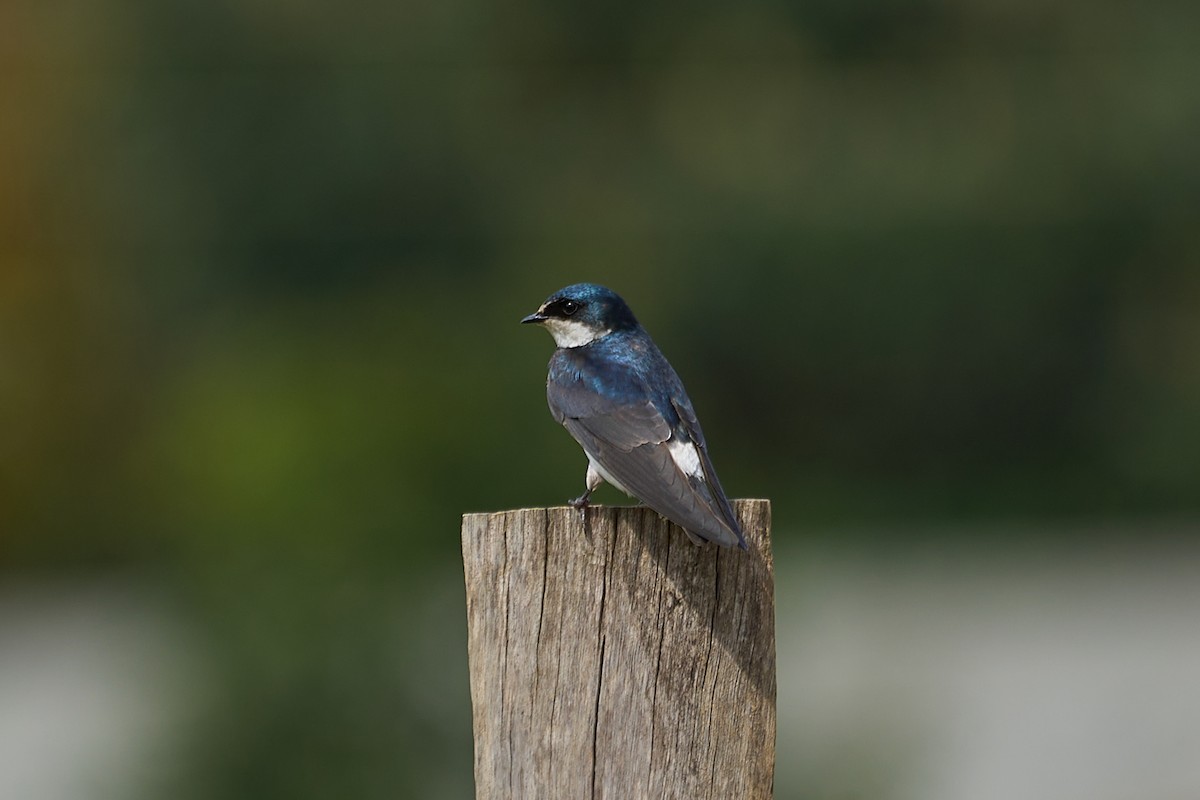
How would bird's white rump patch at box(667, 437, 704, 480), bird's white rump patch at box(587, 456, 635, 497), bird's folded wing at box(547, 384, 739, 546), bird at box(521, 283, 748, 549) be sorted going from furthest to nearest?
bird's white rump patch at box(587, 456, 635, 497), bird's white rump patch at box(667, 437, 704, 480), bird at box(521, 283, 748, 549), bird's folded wing at box(547, 384, 739, 546)

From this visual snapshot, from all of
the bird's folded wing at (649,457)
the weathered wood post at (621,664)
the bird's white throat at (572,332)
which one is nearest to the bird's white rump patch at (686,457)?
the bird's folded wing at (649,457)

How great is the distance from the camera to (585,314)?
221 inches

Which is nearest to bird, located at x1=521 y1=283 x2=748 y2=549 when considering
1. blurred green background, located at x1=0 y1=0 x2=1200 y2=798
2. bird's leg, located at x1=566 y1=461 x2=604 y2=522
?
bird's leg, located at x1=566 y1=461 x2=604 y2=522

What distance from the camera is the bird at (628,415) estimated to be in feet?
13.0

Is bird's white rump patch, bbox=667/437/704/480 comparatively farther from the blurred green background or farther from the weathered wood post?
the blurred green background

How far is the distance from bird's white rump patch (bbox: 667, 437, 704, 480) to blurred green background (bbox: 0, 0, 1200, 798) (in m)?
11.0

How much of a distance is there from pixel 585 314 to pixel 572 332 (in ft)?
0.26

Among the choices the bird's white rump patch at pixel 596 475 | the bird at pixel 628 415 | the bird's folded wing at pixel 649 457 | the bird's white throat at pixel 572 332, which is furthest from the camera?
the bird's white throat at pixel 572 332

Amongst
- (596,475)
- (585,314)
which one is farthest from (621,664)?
(585,314)

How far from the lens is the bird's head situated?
559 cm

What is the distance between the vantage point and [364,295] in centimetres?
1781

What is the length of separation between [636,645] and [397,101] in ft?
60.8

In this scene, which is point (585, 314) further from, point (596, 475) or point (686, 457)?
point (686, 457)

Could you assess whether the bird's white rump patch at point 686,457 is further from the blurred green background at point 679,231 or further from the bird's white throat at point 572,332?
the blurred green background at point 679,231
